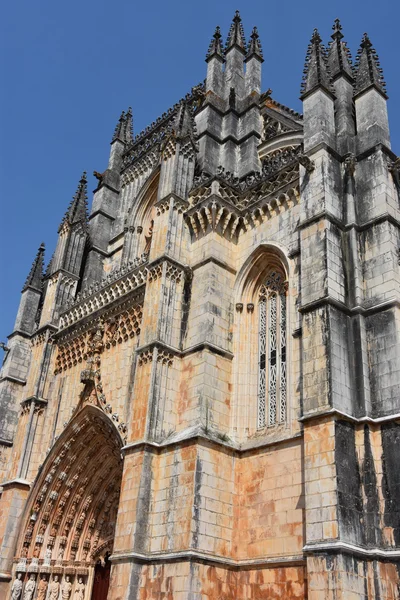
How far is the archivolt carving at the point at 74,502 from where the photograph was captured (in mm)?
17719

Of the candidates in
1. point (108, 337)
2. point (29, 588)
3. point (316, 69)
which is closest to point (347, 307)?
point (316, 69)

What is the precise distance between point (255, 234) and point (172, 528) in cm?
761

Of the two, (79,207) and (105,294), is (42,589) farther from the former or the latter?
(79,207)

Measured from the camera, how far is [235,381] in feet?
49.8

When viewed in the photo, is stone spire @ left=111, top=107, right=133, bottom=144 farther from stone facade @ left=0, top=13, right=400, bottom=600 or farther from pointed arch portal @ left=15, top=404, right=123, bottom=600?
pointed arch portal @ left=15, top=404, right=123, bottom=600

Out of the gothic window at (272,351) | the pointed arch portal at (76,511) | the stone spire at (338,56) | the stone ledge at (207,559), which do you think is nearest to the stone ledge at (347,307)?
the gothic window at (272,351)

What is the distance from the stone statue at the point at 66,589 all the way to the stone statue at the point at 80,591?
193mm

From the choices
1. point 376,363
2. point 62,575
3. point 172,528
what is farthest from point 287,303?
point 62,575

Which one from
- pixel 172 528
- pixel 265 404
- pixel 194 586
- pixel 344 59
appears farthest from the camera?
pixel 344 59

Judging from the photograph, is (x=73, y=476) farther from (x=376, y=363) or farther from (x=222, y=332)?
(x=376, y=363)

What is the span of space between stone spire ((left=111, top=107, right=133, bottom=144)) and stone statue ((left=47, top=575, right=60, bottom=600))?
56.0ft

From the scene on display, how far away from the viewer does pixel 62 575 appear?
17609 millimetres

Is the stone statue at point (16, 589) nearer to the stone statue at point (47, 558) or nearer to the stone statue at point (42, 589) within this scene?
the stone statue at point (42, 589)

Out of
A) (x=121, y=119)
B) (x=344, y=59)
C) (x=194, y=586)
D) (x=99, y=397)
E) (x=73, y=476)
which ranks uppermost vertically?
(x=121, y=119)
